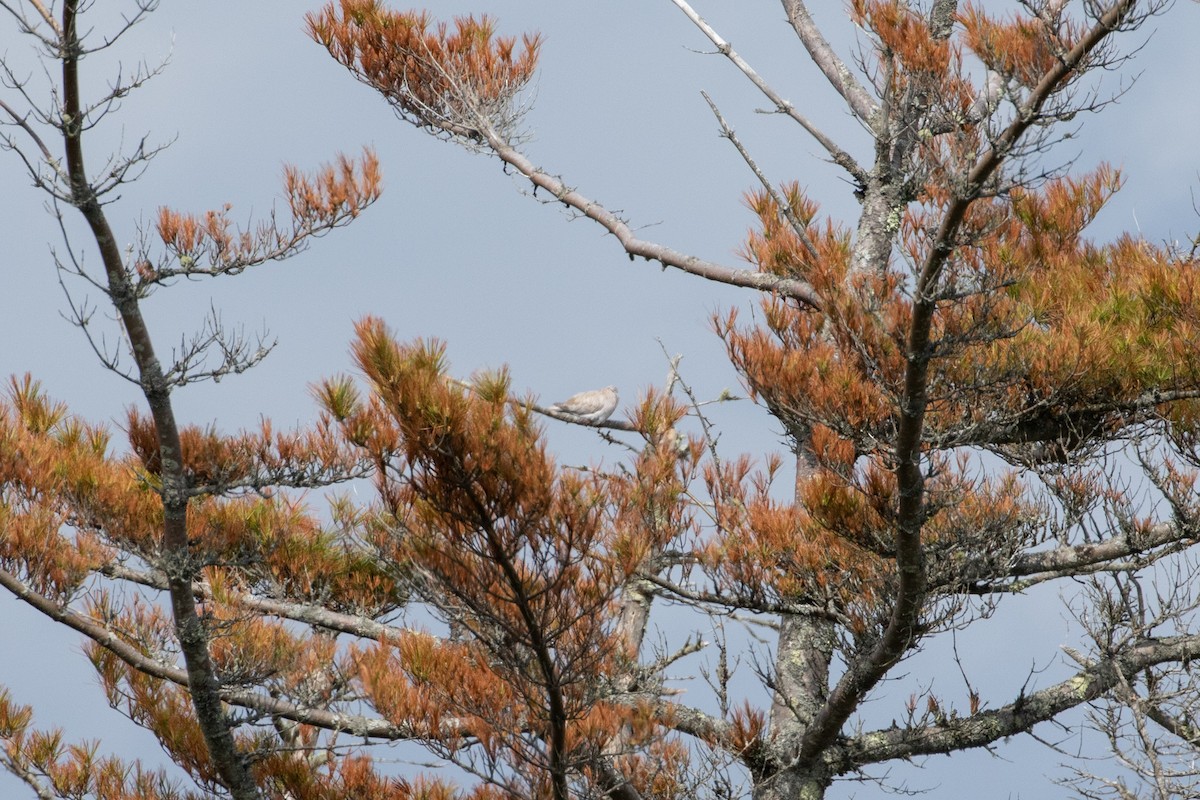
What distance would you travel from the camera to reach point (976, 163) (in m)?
2.96

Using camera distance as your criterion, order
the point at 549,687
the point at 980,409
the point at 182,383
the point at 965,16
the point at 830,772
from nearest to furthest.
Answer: the point at 549,687, the point at 182,383, the point at 980,409, the point at 830,772, the point at 965,16

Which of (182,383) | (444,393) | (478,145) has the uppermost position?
(478,145)

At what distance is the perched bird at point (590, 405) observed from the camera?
7859mm

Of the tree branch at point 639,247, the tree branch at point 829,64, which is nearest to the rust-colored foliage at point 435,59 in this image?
the tree branch at point 639,247

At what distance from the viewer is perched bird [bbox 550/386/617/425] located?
7.86m

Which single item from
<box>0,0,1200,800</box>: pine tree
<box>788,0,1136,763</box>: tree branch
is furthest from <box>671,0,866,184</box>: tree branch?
<box>788,0,1136,763</box>: tree branch

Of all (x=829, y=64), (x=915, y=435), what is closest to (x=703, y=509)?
(x=915, y=435)

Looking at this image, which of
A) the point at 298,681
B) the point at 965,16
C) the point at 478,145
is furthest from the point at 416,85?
the point at 298,681

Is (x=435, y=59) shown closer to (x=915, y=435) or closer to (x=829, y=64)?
(x=829, y=64)

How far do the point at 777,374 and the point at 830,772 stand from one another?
1.71 meters

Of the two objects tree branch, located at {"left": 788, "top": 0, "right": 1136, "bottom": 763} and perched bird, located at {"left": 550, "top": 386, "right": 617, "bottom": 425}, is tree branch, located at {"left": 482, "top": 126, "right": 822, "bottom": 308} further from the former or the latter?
perched bird, located at {"left": 550, "top": 386, "right": 617, "bottom": 425}

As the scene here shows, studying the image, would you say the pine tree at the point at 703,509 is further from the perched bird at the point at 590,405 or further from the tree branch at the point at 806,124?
the perched bird at the point at 590,405

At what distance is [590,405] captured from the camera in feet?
25.9

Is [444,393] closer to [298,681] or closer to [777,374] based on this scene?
[777,374]
